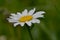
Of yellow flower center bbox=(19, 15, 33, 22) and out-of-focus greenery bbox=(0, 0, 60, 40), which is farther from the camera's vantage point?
out-of-focus greenery bbox=(0, 0, 60, 40)

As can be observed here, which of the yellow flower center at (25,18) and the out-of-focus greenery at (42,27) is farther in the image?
the out-of-focus greenery at (42,27)

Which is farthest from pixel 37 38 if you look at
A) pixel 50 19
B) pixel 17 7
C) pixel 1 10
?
pixel 17 7

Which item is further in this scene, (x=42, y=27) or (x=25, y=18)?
(x=42, y=27)

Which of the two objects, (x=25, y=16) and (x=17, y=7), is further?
(x=17, y=7)

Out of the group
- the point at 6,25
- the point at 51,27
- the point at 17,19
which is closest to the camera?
the point at 17,19

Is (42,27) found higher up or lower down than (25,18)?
higher up

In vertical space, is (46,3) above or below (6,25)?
above

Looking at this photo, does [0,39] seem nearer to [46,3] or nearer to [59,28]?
[59,28]

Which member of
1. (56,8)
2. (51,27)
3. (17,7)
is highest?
(17,7)

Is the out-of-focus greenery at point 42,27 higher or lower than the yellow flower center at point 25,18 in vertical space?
higher

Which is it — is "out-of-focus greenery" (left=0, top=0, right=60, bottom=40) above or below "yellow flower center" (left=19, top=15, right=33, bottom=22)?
above

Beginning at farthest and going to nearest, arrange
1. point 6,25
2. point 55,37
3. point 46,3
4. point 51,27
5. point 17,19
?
point 46,3
point 6,25
point 51,27
point 55,37
point 17,19
